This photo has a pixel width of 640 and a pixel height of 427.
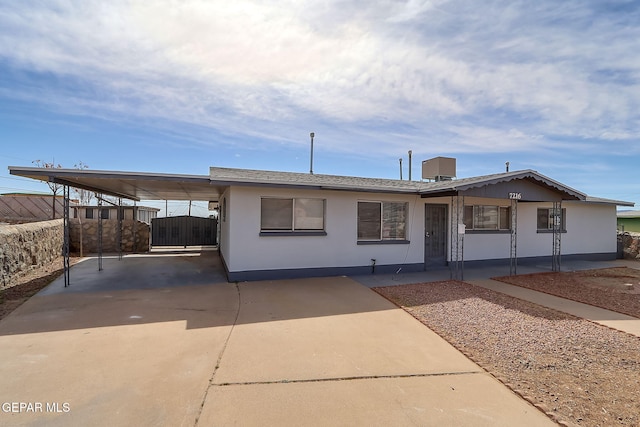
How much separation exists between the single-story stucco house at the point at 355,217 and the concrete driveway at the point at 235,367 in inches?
90.7

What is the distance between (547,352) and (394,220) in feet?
19.6

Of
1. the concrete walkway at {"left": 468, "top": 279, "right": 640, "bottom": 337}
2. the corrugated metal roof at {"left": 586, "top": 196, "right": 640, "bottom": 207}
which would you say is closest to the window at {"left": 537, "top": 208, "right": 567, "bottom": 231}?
the corrugated metal roof at {"left": 586, "top": 196, "right": 640, "bottom": 207}

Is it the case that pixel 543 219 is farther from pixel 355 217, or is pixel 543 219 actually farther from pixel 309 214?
pixel 309 214

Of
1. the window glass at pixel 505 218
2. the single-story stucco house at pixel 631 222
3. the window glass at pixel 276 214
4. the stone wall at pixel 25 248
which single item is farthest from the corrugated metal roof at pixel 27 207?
the single-story stucco house at pixel 631 222

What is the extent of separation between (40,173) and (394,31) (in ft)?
27.5

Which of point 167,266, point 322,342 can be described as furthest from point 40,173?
point 322,342

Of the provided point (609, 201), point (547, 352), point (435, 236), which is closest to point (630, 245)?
point (609, 201)

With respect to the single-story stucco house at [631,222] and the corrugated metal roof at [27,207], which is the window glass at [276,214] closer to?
the corrugated metal roof at [27,207]

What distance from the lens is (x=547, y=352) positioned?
4.11 meters

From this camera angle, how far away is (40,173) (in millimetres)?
6238

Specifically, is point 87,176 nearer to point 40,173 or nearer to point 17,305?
point 40,173

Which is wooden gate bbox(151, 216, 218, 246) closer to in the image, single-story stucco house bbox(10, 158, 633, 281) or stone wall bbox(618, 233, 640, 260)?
single-story stucco house bbox(10, 158, 633, 281)

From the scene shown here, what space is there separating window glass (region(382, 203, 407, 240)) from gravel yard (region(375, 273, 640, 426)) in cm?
304

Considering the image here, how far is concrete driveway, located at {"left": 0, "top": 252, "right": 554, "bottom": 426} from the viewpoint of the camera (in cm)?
276
